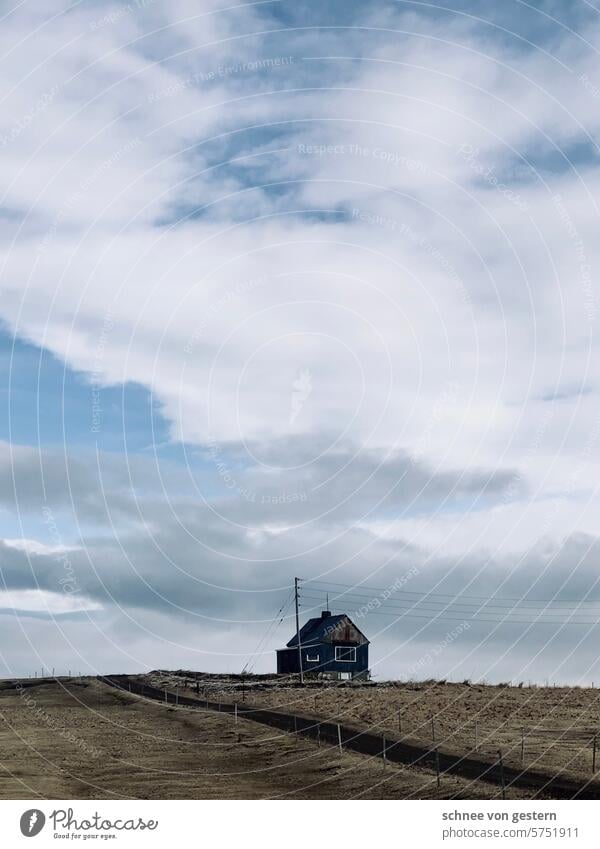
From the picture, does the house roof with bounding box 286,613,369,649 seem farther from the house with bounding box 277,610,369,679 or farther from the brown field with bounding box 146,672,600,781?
the brown field with bounding box 146,672,600,781

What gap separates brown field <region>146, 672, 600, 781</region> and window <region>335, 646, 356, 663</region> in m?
19.8

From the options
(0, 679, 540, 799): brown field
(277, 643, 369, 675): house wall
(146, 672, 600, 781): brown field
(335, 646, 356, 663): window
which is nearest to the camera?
(0, 679, 540, 799): brown field

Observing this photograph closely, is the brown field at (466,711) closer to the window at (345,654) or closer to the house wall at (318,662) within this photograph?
the house wall at (318,662)

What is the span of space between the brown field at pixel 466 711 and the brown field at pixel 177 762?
13.1 ft

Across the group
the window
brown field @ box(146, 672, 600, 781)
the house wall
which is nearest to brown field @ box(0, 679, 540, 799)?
brown field @ box(146, 672, 600, 781)

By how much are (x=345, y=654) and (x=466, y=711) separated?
52151mm

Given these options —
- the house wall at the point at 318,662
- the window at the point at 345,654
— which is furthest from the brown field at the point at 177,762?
the window at the point at 345,654

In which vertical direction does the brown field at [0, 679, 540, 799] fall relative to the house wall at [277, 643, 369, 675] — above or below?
below

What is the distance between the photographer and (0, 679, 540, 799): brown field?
124 ft

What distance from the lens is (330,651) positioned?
112250 mm

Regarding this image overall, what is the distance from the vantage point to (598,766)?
37781mm

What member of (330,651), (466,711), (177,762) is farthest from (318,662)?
(177,762)

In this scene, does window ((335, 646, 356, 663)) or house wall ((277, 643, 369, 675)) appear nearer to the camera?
house wall ((277, 643, 369, 675))

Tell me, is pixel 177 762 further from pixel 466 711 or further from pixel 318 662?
pixel 318 662
